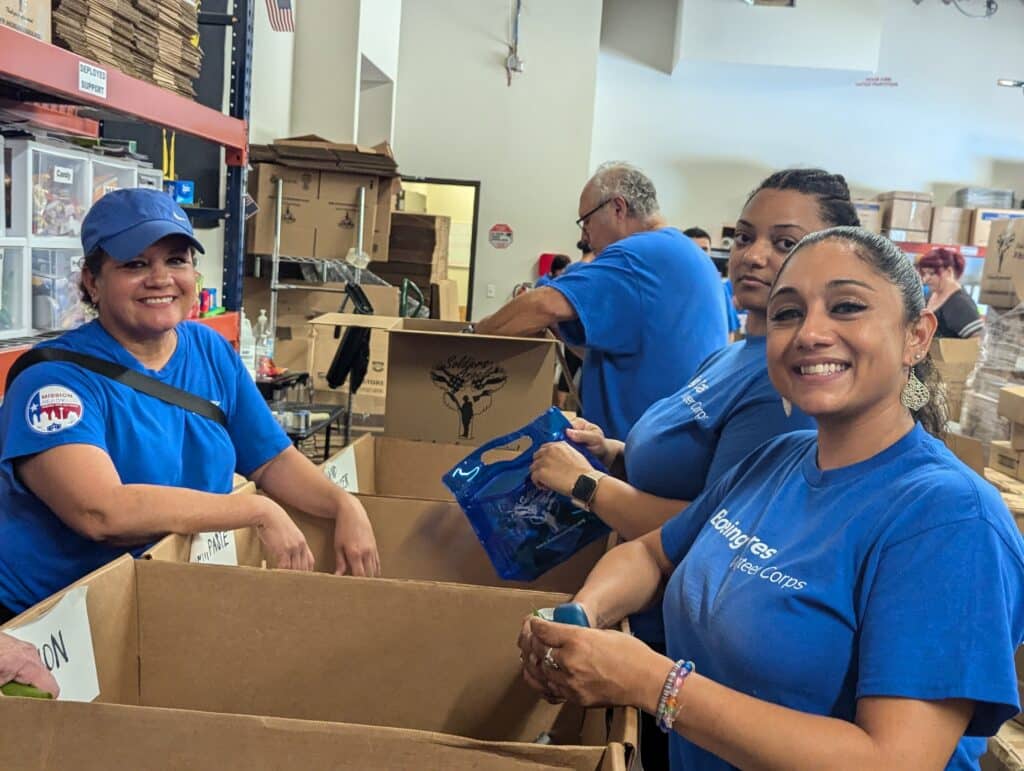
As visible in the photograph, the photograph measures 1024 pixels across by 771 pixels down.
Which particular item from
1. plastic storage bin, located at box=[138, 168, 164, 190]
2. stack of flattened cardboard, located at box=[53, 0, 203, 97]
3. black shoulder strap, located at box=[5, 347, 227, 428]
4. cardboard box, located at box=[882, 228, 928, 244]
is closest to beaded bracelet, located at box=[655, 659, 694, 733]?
black shoulder strap, located at box=[5, 347, 227, 428]

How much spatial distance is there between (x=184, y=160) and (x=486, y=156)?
5627mm

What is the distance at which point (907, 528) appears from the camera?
0.90 metres

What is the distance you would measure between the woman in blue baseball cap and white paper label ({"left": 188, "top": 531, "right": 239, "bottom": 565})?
50mm

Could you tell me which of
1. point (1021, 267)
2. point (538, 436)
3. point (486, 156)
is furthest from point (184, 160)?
point (486, 156)

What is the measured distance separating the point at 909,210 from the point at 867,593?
9.31 metres

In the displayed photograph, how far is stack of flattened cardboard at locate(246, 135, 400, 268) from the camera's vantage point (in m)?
4.42

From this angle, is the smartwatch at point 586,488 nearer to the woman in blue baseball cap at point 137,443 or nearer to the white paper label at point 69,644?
the woman in blue baseball cap at point 137,443

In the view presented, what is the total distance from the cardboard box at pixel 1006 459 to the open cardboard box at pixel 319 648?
199 cm

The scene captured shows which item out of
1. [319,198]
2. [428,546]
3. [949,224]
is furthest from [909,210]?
[428,546]

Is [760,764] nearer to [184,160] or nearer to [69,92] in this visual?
[69,92]

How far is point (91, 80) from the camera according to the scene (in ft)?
5.97

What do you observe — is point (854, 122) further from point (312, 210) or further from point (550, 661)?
point (550, 661)

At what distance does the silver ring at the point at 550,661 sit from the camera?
3.28 ft

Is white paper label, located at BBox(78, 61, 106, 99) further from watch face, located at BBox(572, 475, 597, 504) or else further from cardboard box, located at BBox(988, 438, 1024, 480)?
cardboard box, located at BBox(988, 438, 1024, 480)
